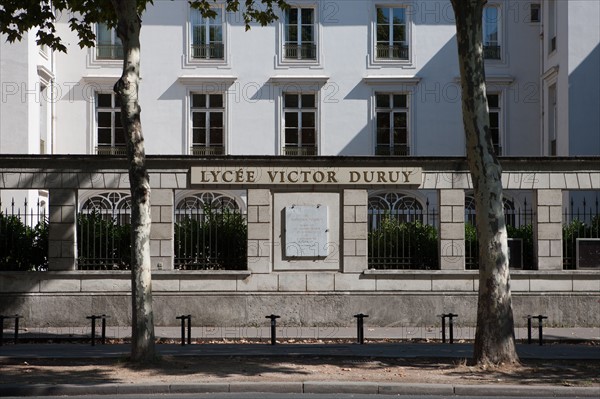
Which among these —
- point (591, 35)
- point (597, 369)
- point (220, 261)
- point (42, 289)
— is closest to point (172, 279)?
point (220, 261)

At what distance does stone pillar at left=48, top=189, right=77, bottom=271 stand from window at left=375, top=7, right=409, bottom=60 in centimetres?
1975

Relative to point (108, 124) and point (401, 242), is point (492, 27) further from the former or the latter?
point (401, 242)

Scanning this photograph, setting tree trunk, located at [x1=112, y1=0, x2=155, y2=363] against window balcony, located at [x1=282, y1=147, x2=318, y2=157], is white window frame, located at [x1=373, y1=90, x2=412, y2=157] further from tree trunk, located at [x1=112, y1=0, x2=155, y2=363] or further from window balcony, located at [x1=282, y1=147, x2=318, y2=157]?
tree trunk, located at [x1=112, y1=0, x2=155, y2=363]

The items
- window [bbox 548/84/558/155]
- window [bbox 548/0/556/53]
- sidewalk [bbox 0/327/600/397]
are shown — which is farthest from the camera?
window [bbox 548/84/558/155]

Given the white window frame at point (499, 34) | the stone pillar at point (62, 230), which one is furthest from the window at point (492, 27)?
the stone pillar at point (62, 230)

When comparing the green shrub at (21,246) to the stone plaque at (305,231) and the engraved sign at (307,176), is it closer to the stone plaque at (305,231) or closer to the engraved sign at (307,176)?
the engraved sign at (307,176)

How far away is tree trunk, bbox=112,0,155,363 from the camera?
15695 millimetres

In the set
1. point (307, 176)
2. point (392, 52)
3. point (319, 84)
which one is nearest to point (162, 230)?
point (307, 176)

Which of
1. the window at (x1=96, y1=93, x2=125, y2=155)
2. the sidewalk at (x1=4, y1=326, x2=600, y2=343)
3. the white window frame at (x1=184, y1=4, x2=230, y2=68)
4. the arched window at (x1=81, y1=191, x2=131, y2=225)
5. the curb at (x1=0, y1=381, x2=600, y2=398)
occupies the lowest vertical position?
the sidewalk at (x1=4, y1=326, x2=600, y2=343)

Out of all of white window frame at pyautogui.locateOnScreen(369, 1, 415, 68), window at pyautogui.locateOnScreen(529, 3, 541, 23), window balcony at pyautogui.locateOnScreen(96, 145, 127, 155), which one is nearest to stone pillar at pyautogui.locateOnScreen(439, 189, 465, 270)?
white window frame at pyautogui.locateOnScreen(369, 1, 415, 68)

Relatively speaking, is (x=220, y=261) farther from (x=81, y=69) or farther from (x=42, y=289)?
(x=81, y=69)

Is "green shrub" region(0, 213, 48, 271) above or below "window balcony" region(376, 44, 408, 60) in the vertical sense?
below

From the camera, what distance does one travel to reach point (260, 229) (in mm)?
22719

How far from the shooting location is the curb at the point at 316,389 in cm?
1351
